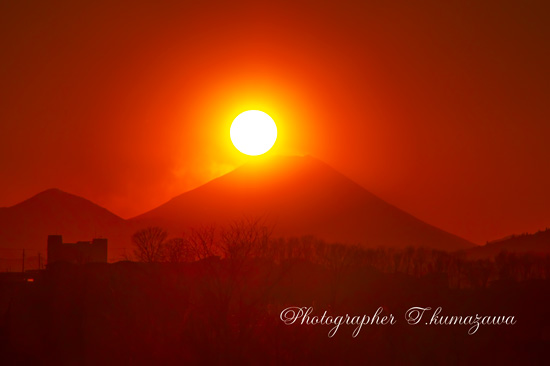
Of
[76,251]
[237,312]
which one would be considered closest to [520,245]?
[76,251]

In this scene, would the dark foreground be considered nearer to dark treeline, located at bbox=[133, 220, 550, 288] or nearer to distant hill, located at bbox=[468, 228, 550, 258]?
dark treeline, located at bbox=[133, 220, 550, 288]

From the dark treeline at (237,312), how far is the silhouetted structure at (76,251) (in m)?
11.7

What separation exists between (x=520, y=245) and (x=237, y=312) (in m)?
124

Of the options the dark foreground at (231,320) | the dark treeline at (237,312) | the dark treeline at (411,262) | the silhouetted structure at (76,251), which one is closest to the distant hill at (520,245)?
the dark treeline at (411,262)

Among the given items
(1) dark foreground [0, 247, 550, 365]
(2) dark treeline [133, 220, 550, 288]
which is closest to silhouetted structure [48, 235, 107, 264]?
(2) dark treeline [133, 220, 550, 288]

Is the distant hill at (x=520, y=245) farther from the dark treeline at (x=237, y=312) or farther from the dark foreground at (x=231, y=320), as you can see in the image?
the dark foreground at (x=231, y=320)

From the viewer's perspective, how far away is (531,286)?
82.8 m

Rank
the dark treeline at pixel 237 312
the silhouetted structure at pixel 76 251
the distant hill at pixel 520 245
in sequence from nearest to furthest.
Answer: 1. the dark treeline at pixel 237 312
2. the silhouetted structure at pixel 76 251
3. the distant hill at pixel 520 245

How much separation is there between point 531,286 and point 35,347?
183ft

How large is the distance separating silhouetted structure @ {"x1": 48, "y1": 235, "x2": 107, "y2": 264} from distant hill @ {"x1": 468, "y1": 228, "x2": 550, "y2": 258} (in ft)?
287

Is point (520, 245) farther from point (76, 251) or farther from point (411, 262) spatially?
point (76, 251)

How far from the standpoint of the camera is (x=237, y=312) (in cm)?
4334

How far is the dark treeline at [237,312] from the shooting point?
4359cm

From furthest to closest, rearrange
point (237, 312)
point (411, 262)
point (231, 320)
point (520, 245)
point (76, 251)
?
point (520, 245) → point (411, 262) → point (76, 251) → point (237, 312) → point (231, 320)
